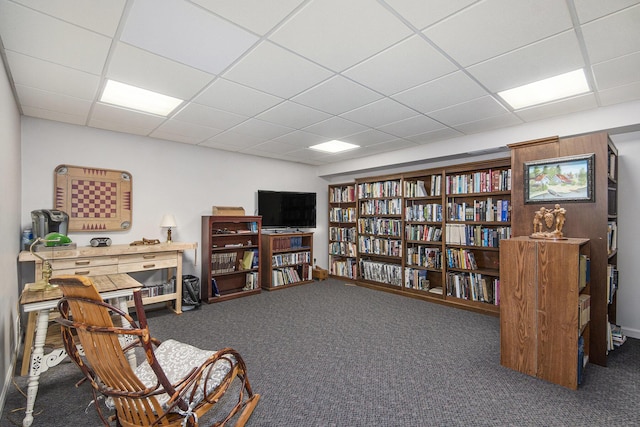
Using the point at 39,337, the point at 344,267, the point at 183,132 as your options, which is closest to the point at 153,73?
the point at 183,132

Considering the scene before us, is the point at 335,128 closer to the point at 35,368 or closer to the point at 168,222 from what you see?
the point at 168,222

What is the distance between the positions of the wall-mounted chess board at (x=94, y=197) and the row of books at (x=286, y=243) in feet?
7.58

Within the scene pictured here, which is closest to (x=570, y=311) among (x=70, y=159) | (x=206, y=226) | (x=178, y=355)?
(x=178, y=355)

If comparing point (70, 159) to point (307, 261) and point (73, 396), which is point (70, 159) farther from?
point (307, 261)

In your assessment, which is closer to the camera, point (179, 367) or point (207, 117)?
point (179, 367)

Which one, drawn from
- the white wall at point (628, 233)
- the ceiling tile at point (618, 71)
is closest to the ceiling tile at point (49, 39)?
the ceiling tile at point (618, 71)

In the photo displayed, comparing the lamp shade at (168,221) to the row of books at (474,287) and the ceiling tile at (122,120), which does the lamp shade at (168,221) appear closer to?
the ceiling tile at (122,120)

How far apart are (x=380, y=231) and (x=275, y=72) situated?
144 inches

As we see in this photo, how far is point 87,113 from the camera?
3258mm

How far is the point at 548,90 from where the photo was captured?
8.98 feet

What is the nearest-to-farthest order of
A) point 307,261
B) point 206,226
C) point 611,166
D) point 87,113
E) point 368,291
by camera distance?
point 611,166
point 87,113
point 206,226
point 368,291
point 307,261

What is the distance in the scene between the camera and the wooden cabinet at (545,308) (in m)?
2.26

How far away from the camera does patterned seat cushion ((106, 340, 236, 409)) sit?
1.56 meters

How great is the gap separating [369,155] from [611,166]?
3.26 meters
